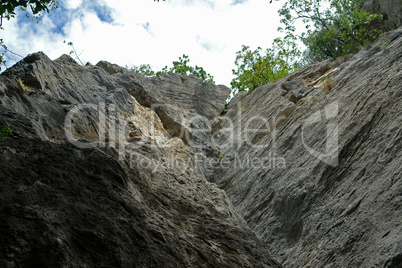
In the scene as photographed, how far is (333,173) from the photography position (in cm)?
934

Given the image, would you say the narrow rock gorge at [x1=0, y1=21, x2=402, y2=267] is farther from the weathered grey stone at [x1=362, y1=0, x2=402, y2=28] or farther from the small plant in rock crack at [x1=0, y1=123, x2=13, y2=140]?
the weathered grey stone at [x1=362, y1=0, x2=402, y2=28]

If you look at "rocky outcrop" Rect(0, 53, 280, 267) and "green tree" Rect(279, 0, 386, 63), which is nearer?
"rocky outcrop" Rect(0, 53, 280, 267)

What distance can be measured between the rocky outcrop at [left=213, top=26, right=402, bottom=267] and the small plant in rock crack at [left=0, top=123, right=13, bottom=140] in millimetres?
6401

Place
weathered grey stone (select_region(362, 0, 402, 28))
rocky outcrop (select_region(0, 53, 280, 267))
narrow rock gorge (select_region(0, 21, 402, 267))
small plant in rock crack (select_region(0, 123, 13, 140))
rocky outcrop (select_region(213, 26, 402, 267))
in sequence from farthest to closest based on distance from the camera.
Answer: weathered grey stone (select_region(362, 0, 402, 28)), rocky outcrop (select_region(213, 26, 402, 267)), small plant in rock crack (select_region(0, 123, 13, 140)), narrow rock gorge (select_region(0, 21, 402, 267)), rocky outcrop (select_region(0, 53, 280, 267))

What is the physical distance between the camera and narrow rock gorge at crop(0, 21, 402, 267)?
573 cm

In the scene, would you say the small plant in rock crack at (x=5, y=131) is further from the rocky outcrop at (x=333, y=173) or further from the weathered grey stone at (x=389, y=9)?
the weathered grey stone at (x=389, y=9)

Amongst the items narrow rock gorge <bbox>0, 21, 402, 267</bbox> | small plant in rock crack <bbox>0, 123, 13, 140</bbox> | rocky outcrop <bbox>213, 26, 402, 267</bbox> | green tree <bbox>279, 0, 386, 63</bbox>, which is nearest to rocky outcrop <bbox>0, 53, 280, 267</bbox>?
narrow rock gorge <bbox>0, 21, 402, 267</bbox>

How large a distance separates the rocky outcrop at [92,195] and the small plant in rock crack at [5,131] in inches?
5.4

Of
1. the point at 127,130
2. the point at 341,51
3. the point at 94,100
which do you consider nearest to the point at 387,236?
the point at 127,130

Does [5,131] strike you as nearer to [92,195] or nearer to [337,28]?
[92,195]

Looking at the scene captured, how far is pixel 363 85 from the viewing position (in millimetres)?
11406

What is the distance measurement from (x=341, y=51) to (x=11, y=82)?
60.6 feet

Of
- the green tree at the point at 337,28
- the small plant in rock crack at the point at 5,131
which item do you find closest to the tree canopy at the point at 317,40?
the green tree at the point at 337,28

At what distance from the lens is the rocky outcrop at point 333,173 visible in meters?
7.25
